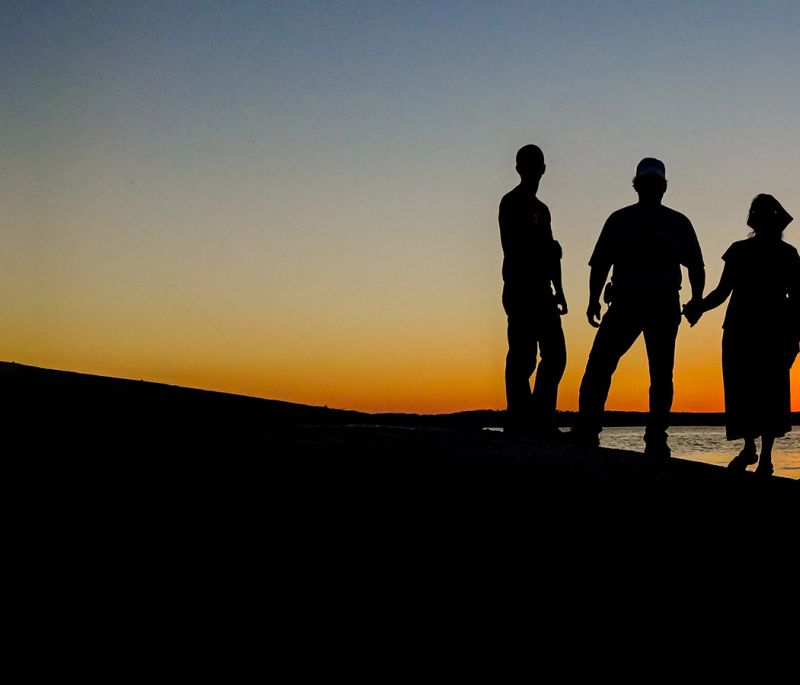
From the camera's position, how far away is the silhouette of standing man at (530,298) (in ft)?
25.8

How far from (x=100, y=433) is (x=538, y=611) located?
2.06 metres

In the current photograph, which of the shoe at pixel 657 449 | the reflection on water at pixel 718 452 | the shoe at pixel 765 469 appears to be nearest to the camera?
the shoe at pixel 765 469

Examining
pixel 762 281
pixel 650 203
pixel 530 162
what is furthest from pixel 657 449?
pixel 530 162

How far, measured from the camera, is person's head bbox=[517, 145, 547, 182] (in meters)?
7.80

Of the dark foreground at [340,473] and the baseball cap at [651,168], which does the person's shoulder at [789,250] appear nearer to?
the baseball cap at [651,168]

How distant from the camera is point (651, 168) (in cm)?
763

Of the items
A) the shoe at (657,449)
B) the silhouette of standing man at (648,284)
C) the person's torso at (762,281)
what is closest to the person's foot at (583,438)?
the silhouette of standing man at (648,284)

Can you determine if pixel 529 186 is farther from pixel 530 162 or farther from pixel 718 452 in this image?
pixel 718 452

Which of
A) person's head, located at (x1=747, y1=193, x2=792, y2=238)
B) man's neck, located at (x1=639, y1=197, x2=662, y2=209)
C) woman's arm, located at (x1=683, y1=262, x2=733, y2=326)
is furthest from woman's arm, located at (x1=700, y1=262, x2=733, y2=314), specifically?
man's neck, located at (x1=639, y1=197, x2=662, y2=209)

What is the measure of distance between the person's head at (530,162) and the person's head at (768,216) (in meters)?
1.65

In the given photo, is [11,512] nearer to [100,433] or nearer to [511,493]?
[100,433]

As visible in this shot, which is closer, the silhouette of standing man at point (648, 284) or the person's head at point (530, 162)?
the silhouette of standing man at point (648, 284)

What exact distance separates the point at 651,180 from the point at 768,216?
38.9 inches

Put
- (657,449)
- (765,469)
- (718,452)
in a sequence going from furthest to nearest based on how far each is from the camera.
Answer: (718,452) < (657,449) < (765,469)
